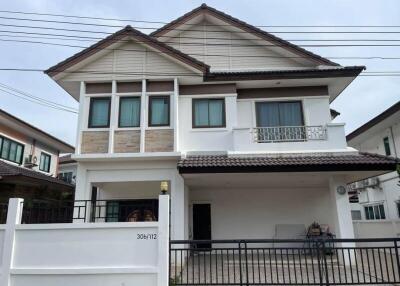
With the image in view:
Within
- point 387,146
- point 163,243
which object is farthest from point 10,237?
point 387,146

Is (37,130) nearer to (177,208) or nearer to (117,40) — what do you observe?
(117,40)

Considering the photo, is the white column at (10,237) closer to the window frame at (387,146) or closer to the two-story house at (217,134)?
the two-story house at (217,134)

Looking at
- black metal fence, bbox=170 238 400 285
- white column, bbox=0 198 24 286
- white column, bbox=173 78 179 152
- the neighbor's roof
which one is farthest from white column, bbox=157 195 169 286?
the neighbor's roof

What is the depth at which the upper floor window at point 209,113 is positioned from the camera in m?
10.5

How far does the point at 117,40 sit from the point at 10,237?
675 cm

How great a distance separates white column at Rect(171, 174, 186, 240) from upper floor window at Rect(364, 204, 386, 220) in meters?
11.2

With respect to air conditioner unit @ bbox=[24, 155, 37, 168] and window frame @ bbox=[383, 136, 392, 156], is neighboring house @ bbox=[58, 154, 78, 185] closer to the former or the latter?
air conditioner unit @ bbox=[24, 155, 37, 168]

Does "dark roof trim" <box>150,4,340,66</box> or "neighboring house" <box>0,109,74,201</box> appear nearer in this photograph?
"neighboring house" <box>0,109,74,201</box>

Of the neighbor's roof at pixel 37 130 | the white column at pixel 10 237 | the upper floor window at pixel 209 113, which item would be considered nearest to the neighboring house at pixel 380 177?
the upper floor window at pixel 209 113

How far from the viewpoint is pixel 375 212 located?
643 inches

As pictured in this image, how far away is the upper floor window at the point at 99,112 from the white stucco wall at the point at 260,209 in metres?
4.00

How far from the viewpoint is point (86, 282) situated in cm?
548

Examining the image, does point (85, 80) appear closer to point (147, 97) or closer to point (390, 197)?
point (147, 97)

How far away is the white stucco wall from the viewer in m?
11.2
